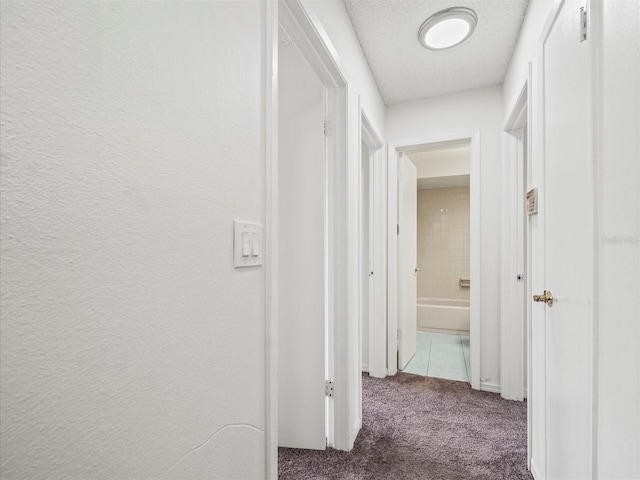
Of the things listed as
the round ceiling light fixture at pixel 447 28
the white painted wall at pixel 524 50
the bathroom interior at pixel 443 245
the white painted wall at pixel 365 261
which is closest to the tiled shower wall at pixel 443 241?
the bathroom interior at pixel 443 245

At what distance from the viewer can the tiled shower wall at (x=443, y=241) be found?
201 inches

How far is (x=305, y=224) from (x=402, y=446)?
1382mm

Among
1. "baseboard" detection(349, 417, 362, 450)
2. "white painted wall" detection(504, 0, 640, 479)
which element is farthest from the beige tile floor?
"white painted wall" detection(504, 0, 640, 479)

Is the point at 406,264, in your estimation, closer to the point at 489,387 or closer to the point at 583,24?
the point at 489,387

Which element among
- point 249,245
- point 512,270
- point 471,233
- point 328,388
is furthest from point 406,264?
point 249,245

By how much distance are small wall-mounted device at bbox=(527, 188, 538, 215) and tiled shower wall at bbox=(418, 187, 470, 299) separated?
371 cm

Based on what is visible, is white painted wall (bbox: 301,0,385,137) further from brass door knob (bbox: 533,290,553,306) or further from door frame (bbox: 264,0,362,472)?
brass door knob (bbox: 533,290,553,306)

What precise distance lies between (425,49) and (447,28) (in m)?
0.22

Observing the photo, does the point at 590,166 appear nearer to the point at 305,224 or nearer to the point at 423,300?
the point at 305,224

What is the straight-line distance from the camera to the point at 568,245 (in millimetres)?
1062

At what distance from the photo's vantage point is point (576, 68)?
100 centimetres

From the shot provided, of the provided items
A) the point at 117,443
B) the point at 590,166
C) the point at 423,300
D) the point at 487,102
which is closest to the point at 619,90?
the point at 590,166

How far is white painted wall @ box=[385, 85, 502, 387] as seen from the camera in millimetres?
2453

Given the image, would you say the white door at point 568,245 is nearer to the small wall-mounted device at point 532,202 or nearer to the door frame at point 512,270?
the small wall-mounted device at point 532,202
